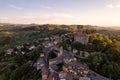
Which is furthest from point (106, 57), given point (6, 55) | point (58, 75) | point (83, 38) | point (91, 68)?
point (6, 55)

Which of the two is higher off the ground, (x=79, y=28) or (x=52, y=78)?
(x=79, y=28)

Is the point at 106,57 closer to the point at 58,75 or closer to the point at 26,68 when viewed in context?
the point at 58,75

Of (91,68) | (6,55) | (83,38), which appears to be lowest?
(6,55)

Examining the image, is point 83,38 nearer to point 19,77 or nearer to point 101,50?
point 101,50

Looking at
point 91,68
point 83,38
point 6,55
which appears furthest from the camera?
point 6,55

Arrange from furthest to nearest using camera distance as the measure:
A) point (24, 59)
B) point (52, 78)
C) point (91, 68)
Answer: point (24, 59) < point (91, 68) < point (52, 78)

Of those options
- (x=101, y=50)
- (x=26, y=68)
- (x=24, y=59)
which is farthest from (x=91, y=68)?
(x=24, y=59)

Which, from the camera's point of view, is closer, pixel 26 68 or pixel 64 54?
pixel 64 54

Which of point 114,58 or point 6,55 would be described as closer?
point 114,58

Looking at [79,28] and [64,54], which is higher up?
[79,28]
